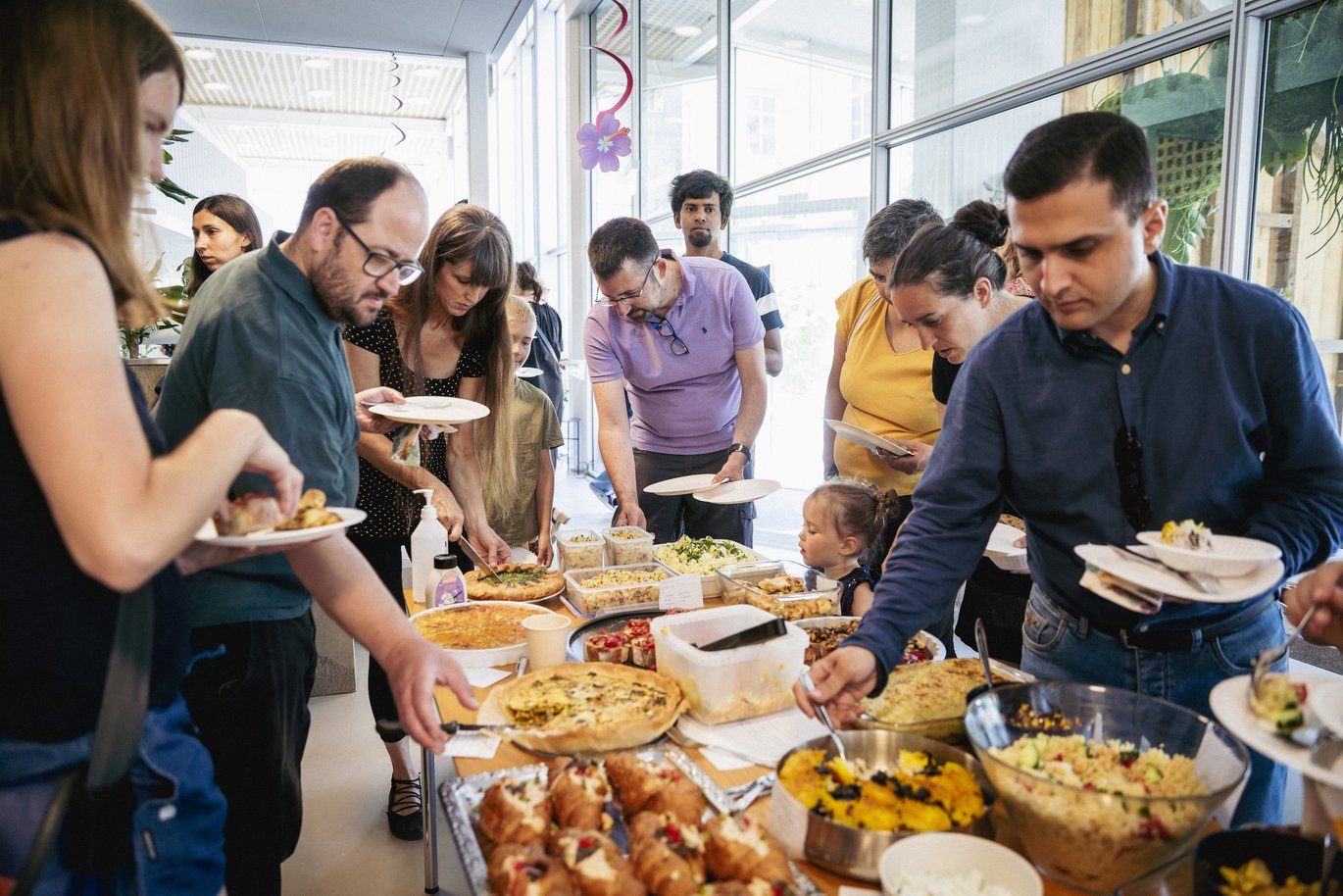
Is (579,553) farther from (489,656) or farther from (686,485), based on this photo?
(489,656)

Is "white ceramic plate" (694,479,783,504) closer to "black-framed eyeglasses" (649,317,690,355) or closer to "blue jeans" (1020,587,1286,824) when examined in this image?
"black-framed eyeglasses" (649,317,690,355)

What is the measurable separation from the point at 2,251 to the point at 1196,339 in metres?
1.50

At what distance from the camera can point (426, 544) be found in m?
2.20

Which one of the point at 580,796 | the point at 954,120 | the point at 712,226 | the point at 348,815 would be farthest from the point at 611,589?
the point at 954,120

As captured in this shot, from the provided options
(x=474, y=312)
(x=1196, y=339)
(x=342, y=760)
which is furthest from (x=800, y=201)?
(x=1196, y=339)

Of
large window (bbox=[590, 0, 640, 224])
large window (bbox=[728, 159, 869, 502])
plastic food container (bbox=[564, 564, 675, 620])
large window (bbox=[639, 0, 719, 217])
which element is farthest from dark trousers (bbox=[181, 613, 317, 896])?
large window (bbox=[590, 0, 640, 224])

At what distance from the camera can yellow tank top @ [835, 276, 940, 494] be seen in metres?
2.62

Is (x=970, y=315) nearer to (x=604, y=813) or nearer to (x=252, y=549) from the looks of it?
(x=604, y=813)

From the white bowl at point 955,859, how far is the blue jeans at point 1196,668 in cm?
50

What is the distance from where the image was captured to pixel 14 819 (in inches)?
35.6

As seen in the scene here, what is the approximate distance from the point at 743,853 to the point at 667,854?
0.09m

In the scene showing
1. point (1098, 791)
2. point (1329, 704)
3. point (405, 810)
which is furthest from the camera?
point (405, 810)

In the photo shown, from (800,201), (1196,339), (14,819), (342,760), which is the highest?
(800,201)

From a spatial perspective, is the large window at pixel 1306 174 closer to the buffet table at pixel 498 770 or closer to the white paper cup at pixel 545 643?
the buffet table at pixel 498 770
